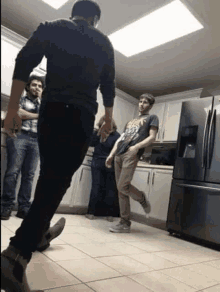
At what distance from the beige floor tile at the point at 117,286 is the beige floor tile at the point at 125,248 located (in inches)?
15.7

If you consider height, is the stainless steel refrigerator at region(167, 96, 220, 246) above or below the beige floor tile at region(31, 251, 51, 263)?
above

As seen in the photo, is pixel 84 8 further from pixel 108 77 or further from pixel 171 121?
pixel 171 121

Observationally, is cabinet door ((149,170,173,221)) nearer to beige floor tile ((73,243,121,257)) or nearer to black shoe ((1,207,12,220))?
beige floor tile ((73,243,121,257))

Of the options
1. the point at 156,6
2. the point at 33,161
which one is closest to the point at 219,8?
the point at 156,6

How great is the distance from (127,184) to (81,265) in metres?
0.94

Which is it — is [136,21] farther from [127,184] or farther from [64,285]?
[64,285]

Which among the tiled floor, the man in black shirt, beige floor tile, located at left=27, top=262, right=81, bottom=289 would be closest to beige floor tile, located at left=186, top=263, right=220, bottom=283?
the tiled floor

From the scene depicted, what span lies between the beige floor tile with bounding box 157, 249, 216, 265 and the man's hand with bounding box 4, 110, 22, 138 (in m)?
1.10

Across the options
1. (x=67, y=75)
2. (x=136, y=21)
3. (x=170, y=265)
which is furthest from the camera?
(x=136, y=21)

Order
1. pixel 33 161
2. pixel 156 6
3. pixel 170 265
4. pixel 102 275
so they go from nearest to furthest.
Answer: pixel 102 275 → pixel 170 265 → pixel 33 161 → pixel 156 6

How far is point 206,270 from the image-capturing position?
1.16m

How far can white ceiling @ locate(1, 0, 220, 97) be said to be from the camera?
1.79 m

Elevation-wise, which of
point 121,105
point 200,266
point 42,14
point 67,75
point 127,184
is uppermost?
point 42,14

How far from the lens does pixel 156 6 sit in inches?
69.7
